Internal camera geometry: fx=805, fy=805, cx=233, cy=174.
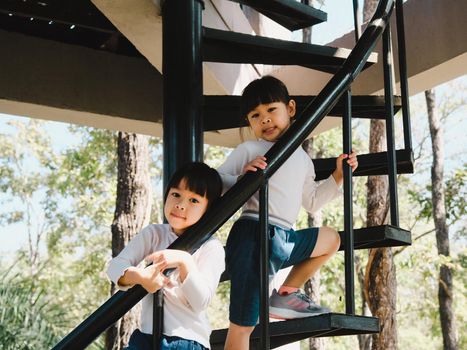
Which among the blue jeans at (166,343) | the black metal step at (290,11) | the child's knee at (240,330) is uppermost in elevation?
the black metal step at (290,11)

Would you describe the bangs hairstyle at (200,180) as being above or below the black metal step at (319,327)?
above

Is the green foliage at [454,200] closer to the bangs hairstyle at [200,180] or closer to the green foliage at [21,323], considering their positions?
the green foliage at [21,323]

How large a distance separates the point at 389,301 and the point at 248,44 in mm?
6551

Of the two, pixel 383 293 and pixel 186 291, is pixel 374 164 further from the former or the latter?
pixel 383 293

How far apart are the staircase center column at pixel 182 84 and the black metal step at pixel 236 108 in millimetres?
113

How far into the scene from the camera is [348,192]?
2.76 metres

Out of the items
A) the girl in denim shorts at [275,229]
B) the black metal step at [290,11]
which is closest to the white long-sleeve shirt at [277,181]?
the girl in denim shorts at [275,229]

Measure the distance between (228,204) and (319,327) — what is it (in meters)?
0.54

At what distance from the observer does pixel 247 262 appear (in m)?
2.70

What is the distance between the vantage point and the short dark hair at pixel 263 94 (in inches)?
115

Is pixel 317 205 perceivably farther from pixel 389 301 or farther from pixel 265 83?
pixel 389 301

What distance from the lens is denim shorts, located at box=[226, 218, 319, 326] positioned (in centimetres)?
270

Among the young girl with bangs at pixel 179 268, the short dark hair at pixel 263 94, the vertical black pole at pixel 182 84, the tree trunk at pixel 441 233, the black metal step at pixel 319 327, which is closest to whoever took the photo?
the young girl with bangs at pixel 179 268

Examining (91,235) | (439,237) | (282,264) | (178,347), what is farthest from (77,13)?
(91,235)
